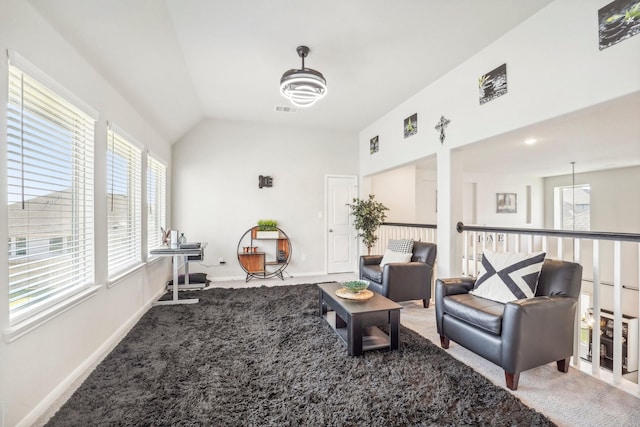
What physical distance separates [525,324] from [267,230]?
4152mm

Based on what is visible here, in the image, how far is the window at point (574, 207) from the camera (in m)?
7.64

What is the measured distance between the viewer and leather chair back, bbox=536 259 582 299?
2.20 meters

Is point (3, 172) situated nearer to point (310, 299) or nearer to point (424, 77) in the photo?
point (310, 299)

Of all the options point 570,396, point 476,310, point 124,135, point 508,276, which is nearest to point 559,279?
point 508,276

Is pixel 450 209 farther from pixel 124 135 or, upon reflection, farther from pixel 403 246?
pixel 124 135

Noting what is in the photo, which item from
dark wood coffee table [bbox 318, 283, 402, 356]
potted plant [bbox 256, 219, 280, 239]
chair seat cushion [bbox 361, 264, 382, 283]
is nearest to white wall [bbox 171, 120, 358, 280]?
potted plant [bbox 256, 219, 280, 239]

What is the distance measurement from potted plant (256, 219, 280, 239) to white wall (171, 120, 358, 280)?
0.75 ft

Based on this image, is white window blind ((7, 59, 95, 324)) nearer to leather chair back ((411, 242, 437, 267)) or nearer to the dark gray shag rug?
the dark gray shag rug

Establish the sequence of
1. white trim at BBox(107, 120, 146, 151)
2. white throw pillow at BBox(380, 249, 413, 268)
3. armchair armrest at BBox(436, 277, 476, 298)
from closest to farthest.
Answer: armchair armrest at BBox(436, 277, 476, 298), white trim at BBox(107, 120, 146, 151), white throw pillow at BBox(380, 249, 413, 268)

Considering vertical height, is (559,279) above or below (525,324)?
above

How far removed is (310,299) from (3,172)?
3215mm

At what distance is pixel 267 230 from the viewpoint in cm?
541

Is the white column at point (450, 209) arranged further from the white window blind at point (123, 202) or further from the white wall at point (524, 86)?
the white window blind at point (123, 202)

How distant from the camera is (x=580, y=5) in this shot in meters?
2.19
